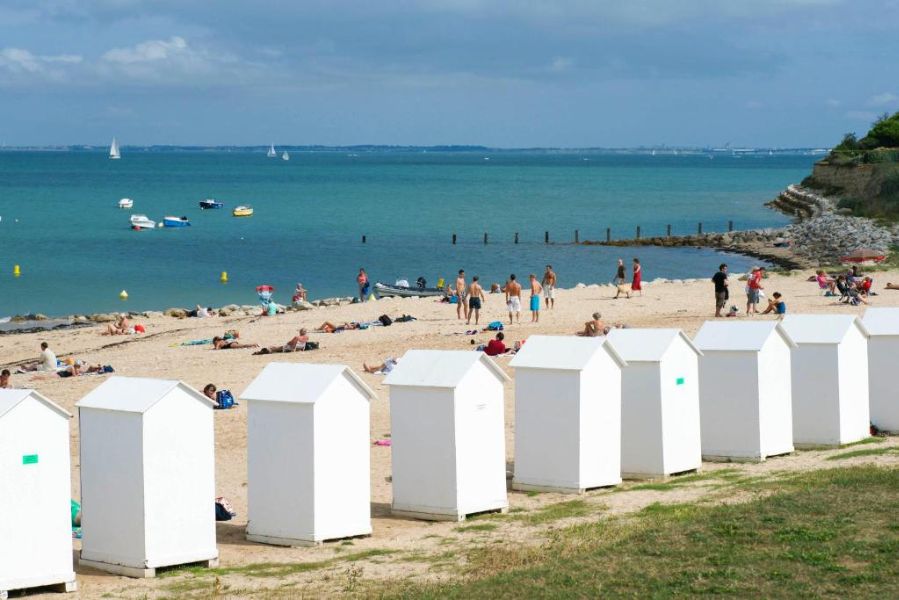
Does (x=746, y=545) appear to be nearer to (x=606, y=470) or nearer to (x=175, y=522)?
(x=606, y=470)

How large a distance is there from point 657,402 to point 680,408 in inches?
15.4

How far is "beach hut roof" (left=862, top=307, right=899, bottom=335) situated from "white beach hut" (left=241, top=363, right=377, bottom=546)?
8.89m

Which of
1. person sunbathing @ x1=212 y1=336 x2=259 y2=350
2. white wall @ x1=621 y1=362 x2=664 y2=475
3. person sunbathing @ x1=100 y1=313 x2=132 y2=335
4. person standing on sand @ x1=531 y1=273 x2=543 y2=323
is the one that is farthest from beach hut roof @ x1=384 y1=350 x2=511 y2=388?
person sunbathing @ x1=100 y1=313 x2=132 y2=335

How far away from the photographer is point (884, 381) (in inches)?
773

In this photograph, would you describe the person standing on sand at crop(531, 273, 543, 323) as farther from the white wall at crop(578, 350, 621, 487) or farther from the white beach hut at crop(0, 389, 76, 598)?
the white beach hut at crop(0, 389, 76, 598)

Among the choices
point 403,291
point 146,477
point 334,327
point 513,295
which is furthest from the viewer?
point 403,291

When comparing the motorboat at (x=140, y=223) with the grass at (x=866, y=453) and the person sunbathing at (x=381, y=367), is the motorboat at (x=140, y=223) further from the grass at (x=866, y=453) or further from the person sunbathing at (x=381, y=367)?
the grass at (x=866, y=453)

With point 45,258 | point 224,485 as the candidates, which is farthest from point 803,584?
point 45,258

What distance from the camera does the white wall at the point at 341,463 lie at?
1388 cm

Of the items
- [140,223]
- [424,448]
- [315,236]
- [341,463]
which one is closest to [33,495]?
[341,463]

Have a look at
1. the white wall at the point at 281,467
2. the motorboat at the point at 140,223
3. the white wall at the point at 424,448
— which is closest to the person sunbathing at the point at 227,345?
the white wall at the point at 424,448

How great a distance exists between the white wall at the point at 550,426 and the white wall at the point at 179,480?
4.31 meters

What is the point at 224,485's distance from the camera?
17.3 metres

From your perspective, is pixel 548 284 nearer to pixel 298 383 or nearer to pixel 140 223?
pixel 298 383
